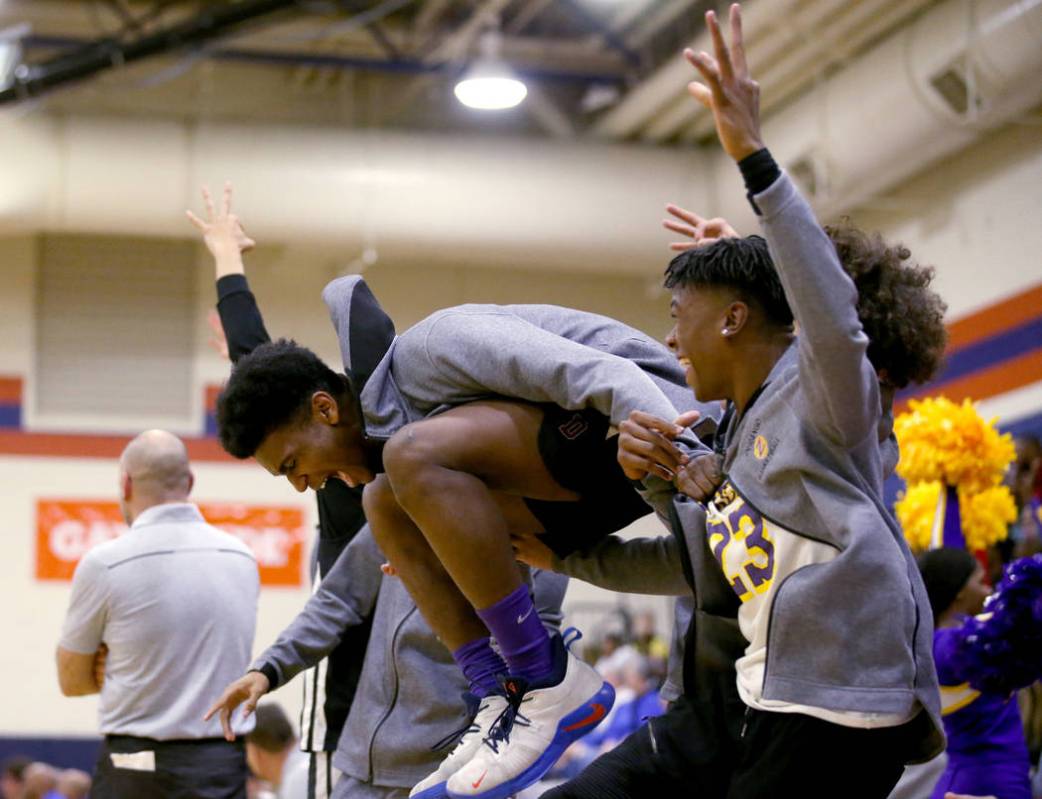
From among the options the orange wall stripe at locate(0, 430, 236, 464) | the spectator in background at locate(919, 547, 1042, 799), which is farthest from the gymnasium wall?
the orange wall stripe at locate(0, 430, 236, 464)

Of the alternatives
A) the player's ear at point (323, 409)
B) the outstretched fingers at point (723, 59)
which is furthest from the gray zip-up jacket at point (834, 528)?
the player's ear at point (323, 409)

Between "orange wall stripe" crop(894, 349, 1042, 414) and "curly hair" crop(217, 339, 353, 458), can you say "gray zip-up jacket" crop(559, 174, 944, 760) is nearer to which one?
"curly hair" crop(217, 339, 353, 458)

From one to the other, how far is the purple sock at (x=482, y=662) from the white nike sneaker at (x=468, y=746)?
3cm

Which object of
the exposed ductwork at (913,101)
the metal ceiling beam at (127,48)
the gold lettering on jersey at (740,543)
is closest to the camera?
the gold lettering on jersey at (740,543)

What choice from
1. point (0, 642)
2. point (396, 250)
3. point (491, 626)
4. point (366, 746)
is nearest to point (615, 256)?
point (396, 250)

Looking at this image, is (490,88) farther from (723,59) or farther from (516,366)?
(723,59)

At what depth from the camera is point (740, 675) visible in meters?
2.32

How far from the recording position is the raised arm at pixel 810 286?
2127mm

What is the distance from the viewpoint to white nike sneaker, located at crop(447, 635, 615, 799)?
8.71ft

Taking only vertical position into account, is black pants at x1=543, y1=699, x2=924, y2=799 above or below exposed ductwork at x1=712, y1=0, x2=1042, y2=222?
below

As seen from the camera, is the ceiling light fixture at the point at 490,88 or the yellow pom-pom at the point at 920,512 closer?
the yellow pom-pom at the point at 920,512

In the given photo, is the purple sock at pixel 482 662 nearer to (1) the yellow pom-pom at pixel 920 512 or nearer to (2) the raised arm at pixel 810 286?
(2) the raised arm at pixel 810 286

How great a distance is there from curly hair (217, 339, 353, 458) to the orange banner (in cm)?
785

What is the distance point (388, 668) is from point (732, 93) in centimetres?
194
